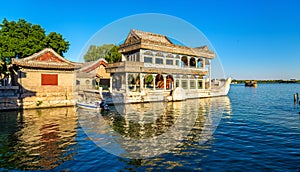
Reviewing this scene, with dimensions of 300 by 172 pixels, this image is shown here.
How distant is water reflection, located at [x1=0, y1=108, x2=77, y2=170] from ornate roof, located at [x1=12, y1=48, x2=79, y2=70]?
9.15 meters

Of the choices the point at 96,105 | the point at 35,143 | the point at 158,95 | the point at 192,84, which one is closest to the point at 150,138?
the point at 35,143

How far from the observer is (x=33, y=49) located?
32562 mm

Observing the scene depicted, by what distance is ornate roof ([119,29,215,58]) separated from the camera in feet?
108

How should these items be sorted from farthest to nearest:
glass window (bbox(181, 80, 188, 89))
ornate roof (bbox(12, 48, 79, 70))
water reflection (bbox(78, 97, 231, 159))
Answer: glass window (bbox(181, 80, 188, 89)) < ornate roof (bbox(12, 48, 79, 70)) < water reflection (bbox(78, 97, 231, 159))

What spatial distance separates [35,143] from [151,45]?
24.8 metres

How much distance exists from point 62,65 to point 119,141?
62.1 feet

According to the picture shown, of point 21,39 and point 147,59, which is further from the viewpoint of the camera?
point 147,59

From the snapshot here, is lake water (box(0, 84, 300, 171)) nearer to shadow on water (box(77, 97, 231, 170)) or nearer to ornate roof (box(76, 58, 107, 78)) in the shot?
shadow on water (box(77, 97, 231, 170))

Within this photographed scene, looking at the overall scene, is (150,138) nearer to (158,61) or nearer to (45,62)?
(45,62)

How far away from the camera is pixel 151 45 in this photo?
33.3 m

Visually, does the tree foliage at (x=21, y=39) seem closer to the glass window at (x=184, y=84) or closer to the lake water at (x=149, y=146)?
the lake water at (x=149, y=146)

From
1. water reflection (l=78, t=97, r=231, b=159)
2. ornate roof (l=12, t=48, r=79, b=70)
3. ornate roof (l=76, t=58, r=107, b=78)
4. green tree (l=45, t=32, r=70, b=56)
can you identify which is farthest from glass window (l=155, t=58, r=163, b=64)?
water reflection (l=78, t=97, r=231, b=159)

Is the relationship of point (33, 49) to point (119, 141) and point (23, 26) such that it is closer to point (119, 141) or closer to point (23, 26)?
point (23, 26)

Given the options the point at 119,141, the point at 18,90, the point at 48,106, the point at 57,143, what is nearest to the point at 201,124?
the point at 119,141
